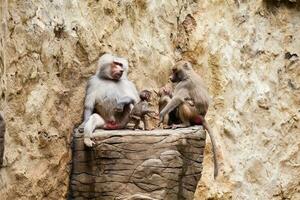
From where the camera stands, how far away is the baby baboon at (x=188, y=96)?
A: 23.3ft

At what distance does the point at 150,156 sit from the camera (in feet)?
21.9

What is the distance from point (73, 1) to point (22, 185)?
1727 millimetres

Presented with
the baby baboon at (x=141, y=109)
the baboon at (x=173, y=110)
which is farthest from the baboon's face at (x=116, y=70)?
the baboon at (x=173, y=110)

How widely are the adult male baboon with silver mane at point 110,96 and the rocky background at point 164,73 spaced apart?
21 centimetres

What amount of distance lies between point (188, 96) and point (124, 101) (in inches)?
23.6

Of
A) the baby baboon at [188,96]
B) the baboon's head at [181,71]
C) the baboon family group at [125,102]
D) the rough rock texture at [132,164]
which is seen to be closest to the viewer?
the rough rock texture at [132,164]

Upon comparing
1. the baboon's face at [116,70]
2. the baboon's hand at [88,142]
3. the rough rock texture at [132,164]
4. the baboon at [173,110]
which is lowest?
the rough rock texture at [132,164]

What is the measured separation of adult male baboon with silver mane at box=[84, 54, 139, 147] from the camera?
6.97 m

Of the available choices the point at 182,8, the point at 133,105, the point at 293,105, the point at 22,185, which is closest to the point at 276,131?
the point at 293,105

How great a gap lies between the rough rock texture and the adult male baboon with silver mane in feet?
0.89

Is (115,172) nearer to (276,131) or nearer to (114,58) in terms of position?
(114,58)

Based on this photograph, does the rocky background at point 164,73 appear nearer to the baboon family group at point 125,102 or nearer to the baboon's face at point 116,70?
the baboon family group at point 125,102

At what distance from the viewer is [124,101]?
22.9 feet

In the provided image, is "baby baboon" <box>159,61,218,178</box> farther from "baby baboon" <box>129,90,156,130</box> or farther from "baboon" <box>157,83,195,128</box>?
"baby baboon" <box>129,90,156,130</box>
